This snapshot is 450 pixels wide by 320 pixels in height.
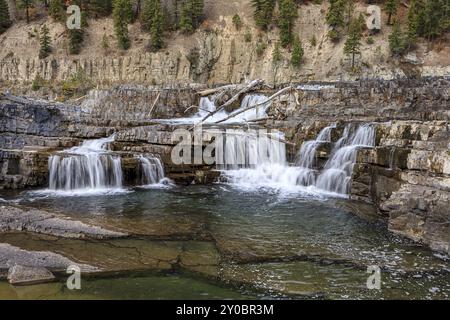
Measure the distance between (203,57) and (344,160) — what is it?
3791cm

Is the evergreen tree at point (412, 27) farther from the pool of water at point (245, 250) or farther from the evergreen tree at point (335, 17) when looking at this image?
the pool of water at point (245, 250)

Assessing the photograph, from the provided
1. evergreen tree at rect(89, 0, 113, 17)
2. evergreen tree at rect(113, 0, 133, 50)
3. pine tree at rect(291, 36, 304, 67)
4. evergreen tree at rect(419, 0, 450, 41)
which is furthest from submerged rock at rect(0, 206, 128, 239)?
evergreen tree at rect(89, 0, 113, 17)

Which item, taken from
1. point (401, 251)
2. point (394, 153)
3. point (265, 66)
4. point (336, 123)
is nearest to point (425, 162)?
point (394, 153)

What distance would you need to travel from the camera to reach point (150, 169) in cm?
1691

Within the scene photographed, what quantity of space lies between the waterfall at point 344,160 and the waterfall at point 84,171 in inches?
337

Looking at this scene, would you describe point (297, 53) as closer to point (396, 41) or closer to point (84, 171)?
point (396, 41)

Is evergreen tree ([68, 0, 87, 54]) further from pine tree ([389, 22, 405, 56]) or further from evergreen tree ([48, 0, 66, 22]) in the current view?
pine tree ([389, 22, 405, 56])

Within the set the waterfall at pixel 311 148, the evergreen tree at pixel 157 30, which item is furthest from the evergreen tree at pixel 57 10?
the waterfall at pixel 311 148

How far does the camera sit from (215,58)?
1988 inches

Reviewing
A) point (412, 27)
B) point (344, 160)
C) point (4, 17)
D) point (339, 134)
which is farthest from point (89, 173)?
point (4, 17)

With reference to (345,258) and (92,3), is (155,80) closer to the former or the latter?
(92,3)

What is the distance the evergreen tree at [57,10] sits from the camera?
53312mm

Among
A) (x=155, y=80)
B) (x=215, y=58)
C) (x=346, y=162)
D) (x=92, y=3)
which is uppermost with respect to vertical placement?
(x=92, y=3)
